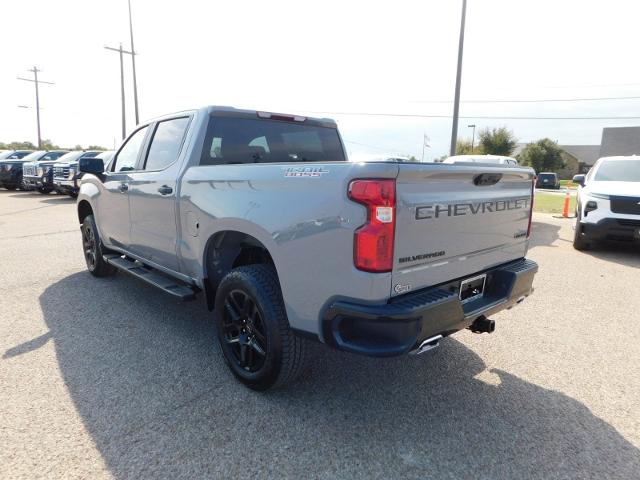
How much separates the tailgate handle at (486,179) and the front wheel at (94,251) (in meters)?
4.61

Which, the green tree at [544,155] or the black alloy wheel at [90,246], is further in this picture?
the green tree at [544,155]

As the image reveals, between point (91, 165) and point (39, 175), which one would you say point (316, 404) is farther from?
point (39, 175)

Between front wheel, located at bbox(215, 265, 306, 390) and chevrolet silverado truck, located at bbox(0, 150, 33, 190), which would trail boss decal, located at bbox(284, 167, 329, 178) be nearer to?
front wheel, located at bbox(215, 265, 306, 390)

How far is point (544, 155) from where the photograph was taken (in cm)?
5834

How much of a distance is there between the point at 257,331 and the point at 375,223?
1.20 metres

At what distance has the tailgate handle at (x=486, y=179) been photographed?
270 centimetres

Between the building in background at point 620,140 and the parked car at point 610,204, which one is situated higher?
the building in background at point 620,140

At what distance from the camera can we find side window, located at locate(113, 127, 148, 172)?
4.59 meters

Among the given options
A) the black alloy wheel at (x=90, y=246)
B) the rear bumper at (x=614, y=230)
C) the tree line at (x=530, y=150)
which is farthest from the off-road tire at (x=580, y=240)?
the tree line at (x=530, y=150)

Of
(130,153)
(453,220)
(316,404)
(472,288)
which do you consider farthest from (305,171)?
(130,153)

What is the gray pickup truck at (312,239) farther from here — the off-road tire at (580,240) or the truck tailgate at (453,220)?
the off-road tire at (580,240)

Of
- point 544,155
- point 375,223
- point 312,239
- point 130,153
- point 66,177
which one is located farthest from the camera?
point 544,155

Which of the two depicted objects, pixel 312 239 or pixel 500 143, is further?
pixel 500 143

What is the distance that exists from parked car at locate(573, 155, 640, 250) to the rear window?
18.4ft
